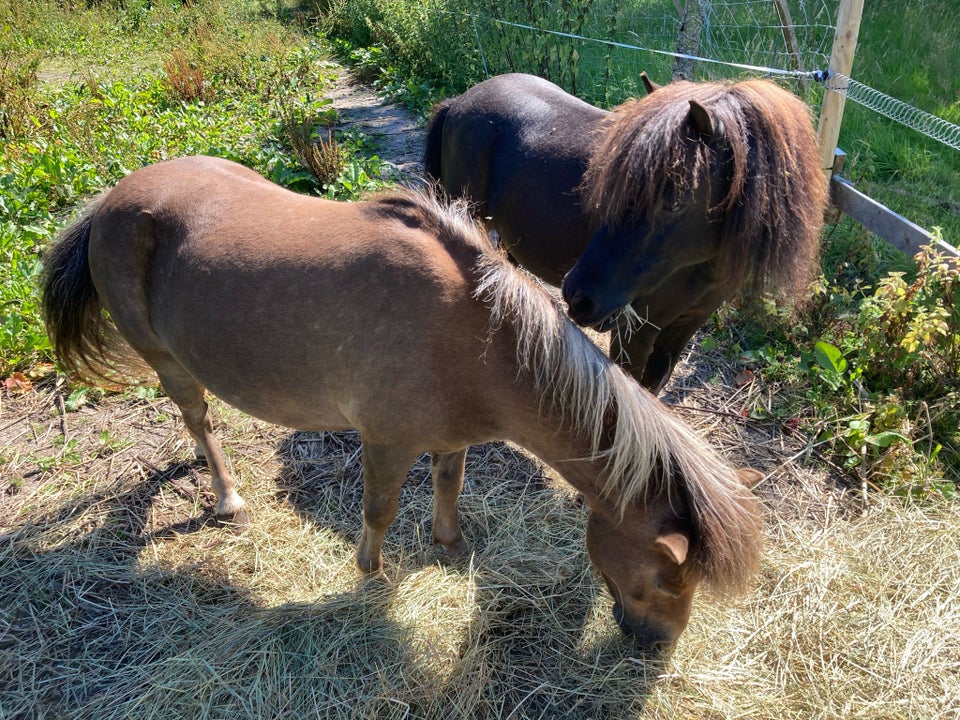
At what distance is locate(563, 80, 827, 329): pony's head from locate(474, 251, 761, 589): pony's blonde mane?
448 millimetres

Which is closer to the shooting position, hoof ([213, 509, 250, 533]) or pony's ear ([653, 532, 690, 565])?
pony's ear ([653, 532, 690, 565])

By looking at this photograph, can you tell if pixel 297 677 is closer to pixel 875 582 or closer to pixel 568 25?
Answer: pixel 875 582

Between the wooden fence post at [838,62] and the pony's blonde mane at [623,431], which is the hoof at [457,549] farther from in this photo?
the wooden fence post at [838,62]

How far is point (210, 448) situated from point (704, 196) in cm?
251

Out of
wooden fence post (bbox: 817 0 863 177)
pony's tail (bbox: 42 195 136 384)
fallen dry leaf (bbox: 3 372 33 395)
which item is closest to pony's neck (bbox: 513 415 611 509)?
pony's tail (bbox: 42 195 136 384)

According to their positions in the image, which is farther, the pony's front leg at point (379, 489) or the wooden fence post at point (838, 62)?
the wooden fence post at point (838, 62)

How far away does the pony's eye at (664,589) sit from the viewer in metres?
1.98

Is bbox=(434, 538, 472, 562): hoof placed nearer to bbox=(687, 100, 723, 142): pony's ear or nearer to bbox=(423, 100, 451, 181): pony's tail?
bbox=(687, 100, 723, 142): pony's ear

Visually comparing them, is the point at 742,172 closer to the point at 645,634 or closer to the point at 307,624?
the point at 645,634

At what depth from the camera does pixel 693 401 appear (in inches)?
147

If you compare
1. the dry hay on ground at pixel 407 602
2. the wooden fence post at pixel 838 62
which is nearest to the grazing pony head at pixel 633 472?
the dry hay on ground at pixel 407 602

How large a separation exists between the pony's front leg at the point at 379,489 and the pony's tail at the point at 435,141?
2.20m

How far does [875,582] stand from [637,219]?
193cm

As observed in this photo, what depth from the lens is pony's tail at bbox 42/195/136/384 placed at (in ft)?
9.25
